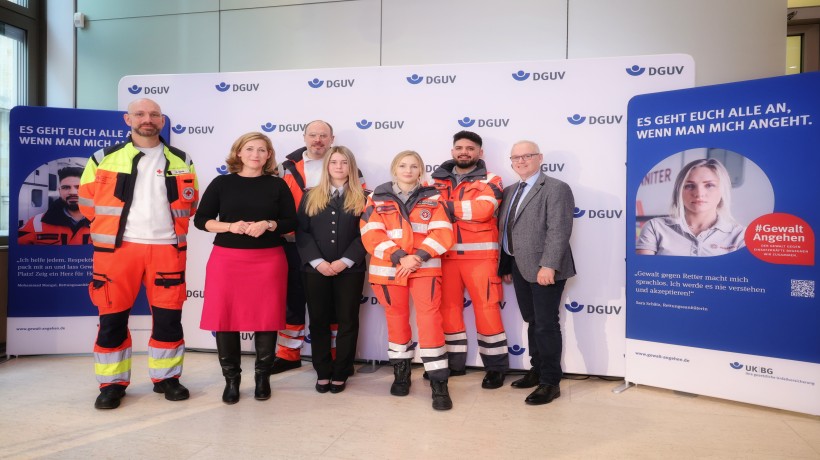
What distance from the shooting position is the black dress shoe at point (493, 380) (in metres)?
3.56

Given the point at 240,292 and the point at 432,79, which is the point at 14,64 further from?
the point at 432,79

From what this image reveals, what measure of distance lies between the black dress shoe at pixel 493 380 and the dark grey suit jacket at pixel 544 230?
74 centimetres

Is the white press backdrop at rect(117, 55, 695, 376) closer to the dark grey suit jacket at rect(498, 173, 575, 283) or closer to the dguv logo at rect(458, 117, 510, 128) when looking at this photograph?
the dguv logo at rect(458, 117, 510, 128)

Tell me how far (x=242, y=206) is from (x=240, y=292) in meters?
0.52

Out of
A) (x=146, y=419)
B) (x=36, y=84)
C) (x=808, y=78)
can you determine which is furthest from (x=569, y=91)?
(x=36, y=84)

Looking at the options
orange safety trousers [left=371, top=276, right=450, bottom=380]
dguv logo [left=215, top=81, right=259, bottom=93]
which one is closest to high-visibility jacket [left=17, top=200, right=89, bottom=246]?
dguv logo [left=215, top=81, right=259, bottom=93]

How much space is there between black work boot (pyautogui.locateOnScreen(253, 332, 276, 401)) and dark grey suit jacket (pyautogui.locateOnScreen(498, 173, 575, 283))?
66.8 inches

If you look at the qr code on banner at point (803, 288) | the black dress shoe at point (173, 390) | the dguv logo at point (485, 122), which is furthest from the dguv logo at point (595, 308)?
the black dress shoe at point (173, 390)

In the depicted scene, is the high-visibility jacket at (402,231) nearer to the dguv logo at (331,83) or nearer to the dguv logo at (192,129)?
the dguv logo at (331,83)

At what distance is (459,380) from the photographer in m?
3.75

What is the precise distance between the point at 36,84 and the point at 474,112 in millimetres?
4497

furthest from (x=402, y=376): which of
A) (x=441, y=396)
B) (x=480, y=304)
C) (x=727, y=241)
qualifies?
(x=727, y=241)

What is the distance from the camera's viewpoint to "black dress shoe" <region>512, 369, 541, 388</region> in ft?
11.7

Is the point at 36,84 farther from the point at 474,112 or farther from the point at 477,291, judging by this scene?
the point at 477,291
